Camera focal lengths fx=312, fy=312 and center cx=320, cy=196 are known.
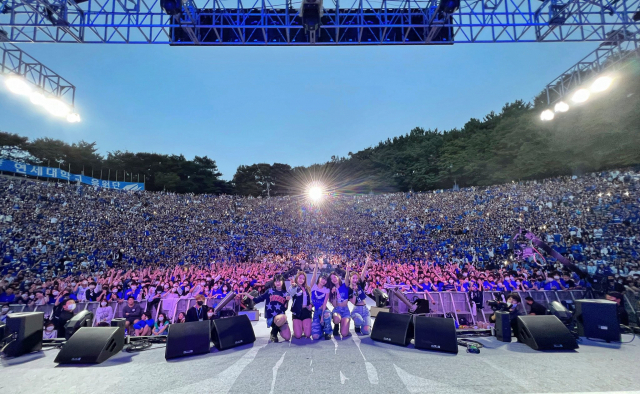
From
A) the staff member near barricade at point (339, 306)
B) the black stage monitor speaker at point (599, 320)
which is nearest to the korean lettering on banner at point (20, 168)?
the staff member near barricade at point (339, 306)

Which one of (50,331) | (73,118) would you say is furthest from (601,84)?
(73,118)

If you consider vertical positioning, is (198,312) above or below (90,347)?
above

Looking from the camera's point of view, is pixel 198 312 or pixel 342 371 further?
pixel 198 312

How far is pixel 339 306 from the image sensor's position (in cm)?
734

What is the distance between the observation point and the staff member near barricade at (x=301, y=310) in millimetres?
6809

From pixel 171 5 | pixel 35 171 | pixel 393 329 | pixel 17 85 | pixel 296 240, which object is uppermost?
pixel 35 171

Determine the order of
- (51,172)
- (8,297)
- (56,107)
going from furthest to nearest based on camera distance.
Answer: (51,172) < (56,107) < (8,297)

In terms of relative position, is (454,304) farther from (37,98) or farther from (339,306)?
(37,98)

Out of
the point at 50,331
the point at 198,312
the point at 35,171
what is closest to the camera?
the point at 198,312

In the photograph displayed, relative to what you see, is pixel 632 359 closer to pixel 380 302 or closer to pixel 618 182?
pixel 380 302

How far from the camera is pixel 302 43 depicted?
9.54 m

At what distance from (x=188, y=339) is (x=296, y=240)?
818 inches

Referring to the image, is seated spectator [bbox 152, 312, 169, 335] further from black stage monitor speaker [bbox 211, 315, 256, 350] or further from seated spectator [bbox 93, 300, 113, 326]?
black stage monitor speaker [bbox 211, 315, 256, 350]

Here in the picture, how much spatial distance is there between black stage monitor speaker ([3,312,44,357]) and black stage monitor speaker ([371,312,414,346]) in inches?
269
